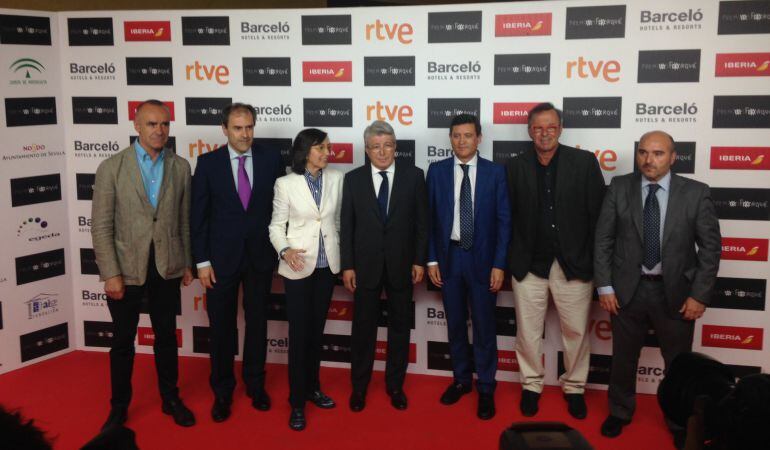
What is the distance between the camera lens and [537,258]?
381 cm

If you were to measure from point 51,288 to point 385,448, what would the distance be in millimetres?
2924

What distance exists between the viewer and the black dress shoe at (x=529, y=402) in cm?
387

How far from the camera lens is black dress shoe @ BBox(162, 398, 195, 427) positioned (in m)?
3.74

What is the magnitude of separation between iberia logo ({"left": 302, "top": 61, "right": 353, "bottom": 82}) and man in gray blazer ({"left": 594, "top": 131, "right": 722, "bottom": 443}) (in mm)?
1929

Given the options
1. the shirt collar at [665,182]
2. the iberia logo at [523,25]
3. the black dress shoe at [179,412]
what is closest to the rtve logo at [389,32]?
the iberia logo at [523,25]

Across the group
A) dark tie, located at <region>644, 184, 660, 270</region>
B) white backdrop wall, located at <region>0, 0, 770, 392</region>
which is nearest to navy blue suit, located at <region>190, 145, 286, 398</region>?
white backdrop wall, located at <region>0, 0, 770, 392</region>

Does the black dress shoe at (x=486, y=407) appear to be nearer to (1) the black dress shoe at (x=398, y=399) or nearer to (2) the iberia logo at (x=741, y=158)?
(1) the black dress shoe at (x=398, y=399)

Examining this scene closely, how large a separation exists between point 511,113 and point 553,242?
98cm

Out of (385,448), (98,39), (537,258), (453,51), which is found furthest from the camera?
(98,39)

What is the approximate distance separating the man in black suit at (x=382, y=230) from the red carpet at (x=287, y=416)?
0.57 meters

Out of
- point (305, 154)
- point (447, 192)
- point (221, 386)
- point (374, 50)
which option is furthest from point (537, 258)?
point (221, 386)

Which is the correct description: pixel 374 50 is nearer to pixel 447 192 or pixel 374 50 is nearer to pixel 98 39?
pixel 447 192

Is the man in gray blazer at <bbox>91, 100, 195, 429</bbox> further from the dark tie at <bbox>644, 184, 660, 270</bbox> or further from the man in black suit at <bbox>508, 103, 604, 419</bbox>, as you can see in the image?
the dark tie at <bbox>644, 184, 660, 270</bbox>

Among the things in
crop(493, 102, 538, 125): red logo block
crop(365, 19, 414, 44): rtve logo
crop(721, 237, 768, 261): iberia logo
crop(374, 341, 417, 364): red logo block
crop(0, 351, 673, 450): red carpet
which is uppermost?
crop(365, 19, 414, 44): rtve logo
